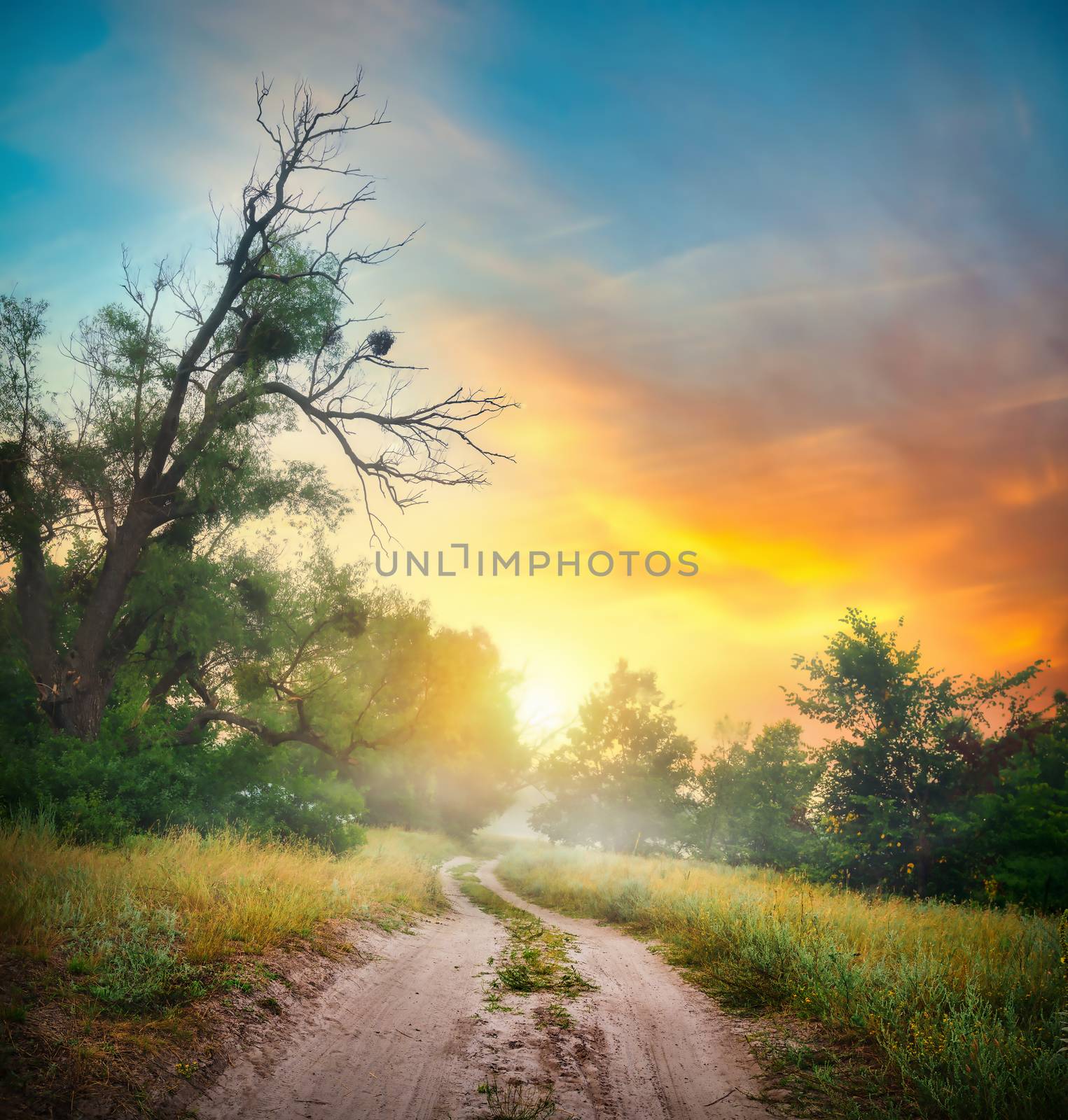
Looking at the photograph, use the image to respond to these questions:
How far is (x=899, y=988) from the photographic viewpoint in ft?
18.9

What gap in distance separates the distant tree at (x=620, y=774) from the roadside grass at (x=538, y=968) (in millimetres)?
38838

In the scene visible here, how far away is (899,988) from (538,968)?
4437 millimetres

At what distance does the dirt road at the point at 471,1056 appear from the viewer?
4355mm

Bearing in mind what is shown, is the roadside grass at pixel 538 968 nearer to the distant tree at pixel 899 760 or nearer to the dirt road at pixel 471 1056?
the dirt road at pixel 471 1056

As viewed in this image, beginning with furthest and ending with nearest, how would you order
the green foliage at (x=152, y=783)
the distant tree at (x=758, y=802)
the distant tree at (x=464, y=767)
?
the distant tree at (x=464, y=767), the distant tree at (x=758, y=802), the green foliage at (x=152, y=783)

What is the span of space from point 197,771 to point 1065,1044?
17392 mm

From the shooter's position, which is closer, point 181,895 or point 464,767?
point 181,895

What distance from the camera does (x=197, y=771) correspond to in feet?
52.5

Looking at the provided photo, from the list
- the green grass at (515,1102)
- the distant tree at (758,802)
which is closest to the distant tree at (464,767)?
the distant tree at (758,802)

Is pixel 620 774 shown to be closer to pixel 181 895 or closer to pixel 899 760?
pixel 899 760

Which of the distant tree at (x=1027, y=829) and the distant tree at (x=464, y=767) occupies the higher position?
the distant tree at (x=1027, y=829)

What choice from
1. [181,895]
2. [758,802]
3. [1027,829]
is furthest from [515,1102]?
[758,802]

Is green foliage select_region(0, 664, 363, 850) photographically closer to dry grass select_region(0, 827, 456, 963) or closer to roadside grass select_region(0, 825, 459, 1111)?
dry grass select_region(0, 827, 456, 963)

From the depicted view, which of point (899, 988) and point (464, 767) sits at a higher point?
point (899, 988)
